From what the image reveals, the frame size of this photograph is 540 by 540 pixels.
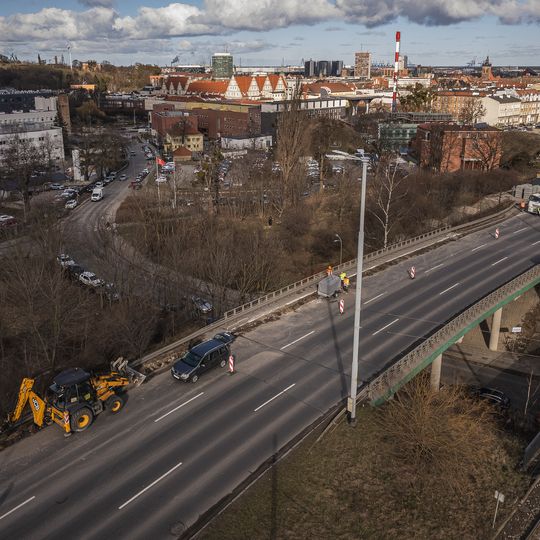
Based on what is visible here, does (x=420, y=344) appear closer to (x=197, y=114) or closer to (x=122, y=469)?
(x=122, y=469)

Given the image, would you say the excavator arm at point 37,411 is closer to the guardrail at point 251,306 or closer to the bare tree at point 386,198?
the guardrail at point 251,306

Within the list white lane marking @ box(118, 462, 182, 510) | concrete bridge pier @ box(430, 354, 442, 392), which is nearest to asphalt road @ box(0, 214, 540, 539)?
white lane marking @ box(118, 462, 182, 510)

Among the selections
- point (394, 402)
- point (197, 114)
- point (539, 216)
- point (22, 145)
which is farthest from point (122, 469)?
point (197, 114)

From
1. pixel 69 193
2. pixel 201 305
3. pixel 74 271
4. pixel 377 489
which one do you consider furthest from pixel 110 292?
pixel 69 193

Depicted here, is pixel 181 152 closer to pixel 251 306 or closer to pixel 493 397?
pixel 251 306

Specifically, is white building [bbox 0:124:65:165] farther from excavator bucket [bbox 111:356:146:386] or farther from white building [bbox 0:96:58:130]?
excavator bucket [bbox 111:356:146:386]

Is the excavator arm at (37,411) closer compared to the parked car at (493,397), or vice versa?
the excavator arm at (37,411)

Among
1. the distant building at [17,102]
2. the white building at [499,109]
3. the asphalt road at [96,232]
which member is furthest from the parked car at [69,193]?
the white building at [499,109]
